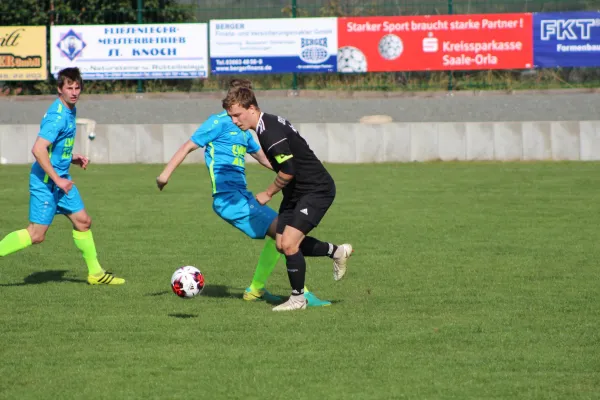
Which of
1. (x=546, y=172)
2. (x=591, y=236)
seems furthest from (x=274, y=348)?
(x=546, y=172)

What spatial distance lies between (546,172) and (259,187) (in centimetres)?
571

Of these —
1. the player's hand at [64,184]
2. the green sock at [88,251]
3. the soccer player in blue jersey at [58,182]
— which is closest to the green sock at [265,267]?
the soccer player in blue jersey at [58,182]

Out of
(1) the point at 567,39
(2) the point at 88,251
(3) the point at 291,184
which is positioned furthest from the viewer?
(1) the point at 567,39

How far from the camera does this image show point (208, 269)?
33.7ft

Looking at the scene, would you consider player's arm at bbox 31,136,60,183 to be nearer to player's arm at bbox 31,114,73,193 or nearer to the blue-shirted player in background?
player's arm at bbox 31,114,73,193

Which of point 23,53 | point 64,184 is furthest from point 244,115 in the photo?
point 23,53

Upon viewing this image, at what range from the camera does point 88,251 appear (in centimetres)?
957

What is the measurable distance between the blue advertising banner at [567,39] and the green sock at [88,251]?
16.2 m

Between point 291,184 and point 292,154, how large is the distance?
0.37 metres

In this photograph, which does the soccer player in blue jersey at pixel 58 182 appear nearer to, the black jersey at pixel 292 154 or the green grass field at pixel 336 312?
the green grass field at pixel 336 312

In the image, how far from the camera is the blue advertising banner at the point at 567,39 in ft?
76.5

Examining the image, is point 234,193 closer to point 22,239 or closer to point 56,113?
point 56,113

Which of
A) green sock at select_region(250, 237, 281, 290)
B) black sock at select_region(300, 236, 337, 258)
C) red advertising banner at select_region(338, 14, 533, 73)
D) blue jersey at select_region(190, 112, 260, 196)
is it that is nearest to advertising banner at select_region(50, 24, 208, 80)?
red advertising banner at select_region(338, 14, 533, 73)

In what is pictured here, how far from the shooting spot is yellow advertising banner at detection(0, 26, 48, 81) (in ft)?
81.5
